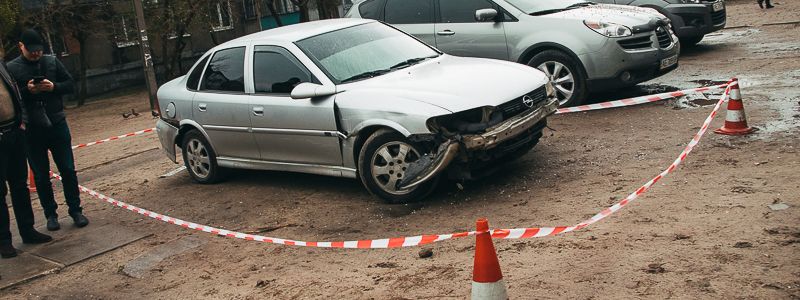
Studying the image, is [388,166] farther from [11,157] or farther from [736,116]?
[736,116]

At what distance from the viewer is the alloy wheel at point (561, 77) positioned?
10.7m

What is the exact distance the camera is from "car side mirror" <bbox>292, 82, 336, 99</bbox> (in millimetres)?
7836

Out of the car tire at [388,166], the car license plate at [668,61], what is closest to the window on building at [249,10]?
the car license plate at [668,61]

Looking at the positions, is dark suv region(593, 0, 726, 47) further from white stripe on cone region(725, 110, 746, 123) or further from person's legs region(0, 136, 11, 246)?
person's legs region(0, 136, 11, 246)

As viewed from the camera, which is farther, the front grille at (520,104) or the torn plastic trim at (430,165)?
the front grille at (520,104)

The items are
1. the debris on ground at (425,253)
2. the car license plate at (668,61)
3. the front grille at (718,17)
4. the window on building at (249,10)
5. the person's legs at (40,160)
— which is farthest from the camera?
the window on building at (249,10)

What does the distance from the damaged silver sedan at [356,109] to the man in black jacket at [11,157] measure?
2.09 meters

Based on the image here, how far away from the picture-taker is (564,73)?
10.8 meters

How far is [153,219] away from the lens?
8.56 metres

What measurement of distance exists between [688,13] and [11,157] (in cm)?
1146

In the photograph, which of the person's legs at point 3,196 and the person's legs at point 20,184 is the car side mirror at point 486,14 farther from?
the person's legs at point 3,196

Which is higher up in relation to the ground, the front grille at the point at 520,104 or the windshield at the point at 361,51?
the windshield at the point at 361,51

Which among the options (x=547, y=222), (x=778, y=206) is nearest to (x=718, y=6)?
(x=778, y=206)

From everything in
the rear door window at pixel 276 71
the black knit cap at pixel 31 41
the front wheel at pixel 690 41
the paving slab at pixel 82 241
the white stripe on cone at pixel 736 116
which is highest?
the black knit cap at pixel 31 41
